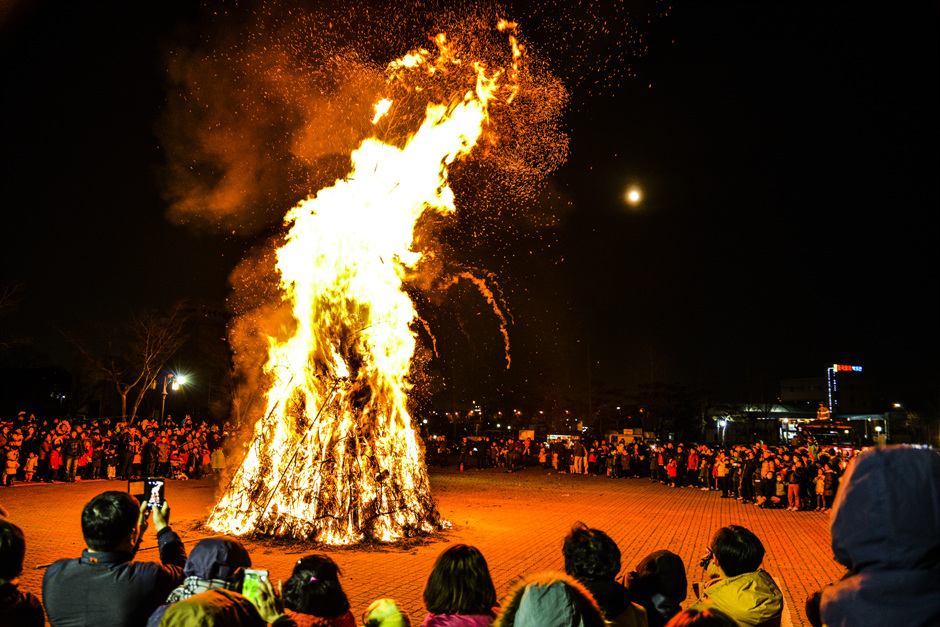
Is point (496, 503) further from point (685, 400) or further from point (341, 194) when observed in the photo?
point (685, 400)

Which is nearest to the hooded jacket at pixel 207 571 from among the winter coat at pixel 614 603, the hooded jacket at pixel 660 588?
the winter coat at pixel 614 603

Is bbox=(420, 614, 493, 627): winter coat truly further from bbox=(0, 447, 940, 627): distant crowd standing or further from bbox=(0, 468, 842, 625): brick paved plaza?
bbox=(0, 468, 842, 625): brick paved plaza

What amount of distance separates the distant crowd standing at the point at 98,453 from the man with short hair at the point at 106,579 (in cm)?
2000

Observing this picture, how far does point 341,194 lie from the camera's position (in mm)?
12812

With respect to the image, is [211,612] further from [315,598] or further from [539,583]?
[539,583]

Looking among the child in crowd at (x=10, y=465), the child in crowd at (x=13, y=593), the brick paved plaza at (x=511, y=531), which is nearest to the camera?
the child in crowd at (x=13, y=593)

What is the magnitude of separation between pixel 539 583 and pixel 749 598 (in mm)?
2159

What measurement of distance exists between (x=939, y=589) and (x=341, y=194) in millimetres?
12387

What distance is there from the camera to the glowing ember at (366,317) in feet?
39.2

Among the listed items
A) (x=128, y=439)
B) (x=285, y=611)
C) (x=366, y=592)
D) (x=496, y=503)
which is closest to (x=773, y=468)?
(x=496, y=503)

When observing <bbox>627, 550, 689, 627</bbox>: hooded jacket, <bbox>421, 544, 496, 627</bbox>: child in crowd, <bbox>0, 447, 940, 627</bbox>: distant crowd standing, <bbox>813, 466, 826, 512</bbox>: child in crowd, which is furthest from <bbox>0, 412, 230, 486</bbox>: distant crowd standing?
<bbox>421, 544, 496, 627</bbox>: child in crowd

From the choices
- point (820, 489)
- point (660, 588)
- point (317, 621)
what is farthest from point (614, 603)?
point (820, 489)

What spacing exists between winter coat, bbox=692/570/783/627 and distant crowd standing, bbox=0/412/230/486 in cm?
2088

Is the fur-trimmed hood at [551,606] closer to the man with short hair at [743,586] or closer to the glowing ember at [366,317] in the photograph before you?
the man with short hair at [743,586]
